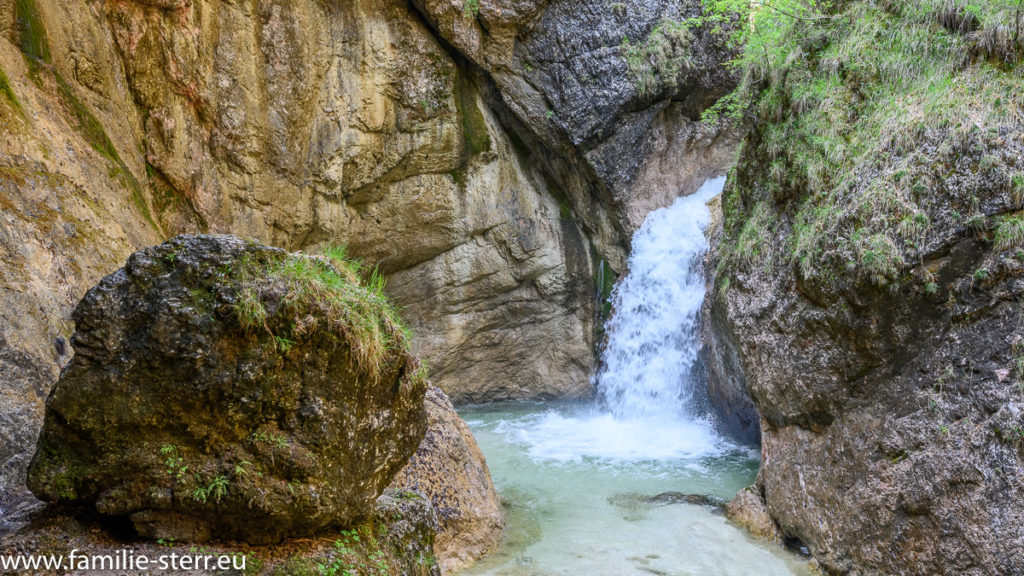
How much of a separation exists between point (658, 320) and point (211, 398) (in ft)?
28.6

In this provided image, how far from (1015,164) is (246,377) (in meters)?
4.91

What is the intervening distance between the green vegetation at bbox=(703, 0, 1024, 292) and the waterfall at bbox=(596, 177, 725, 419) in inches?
149

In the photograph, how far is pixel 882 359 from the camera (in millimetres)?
4676

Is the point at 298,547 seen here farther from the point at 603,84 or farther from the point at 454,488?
the point at 603,84

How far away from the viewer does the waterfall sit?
33.0 ft

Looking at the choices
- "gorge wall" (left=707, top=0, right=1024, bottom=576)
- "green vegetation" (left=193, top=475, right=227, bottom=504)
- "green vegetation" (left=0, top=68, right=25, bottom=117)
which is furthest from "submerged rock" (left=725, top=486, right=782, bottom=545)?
"green vegetation" (left=0, top=68, right=25, bottom=117)

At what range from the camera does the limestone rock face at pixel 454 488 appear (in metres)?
4.88

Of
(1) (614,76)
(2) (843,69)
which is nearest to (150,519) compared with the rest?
(2) (843,69)

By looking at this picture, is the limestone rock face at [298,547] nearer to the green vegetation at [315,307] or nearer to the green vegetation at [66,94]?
the green vegetation at [315,307]

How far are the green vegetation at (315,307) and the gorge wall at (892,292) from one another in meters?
3.50

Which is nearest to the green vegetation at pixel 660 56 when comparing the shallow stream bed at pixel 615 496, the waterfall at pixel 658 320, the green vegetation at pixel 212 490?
the waterfall at pixel 658 320

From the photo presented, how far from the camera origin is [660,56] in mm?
Answer: 10836

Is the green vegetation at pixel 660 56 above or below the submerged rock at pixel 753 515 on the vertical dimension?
above

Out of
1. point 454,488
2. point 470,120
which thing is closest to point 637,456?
point 454,488
